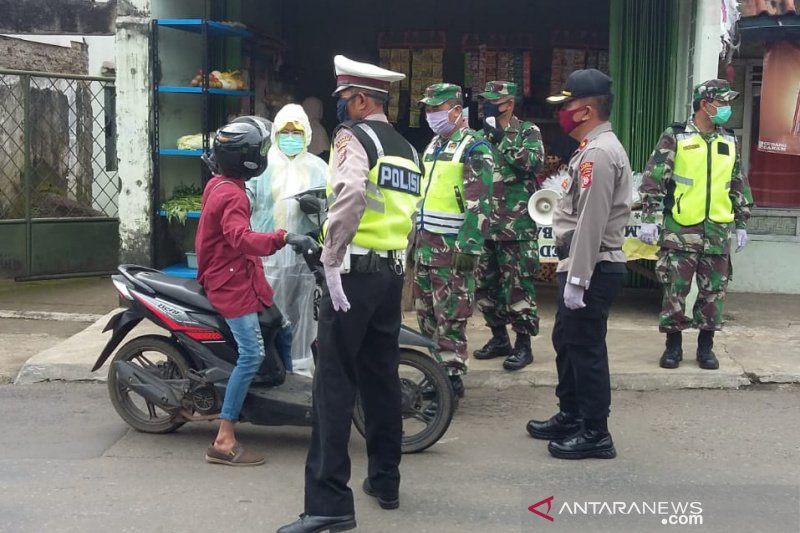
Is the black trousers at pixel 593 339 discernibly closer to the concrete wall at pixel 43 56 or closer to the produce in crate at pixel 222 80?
the produce in crate at pixel 222 80

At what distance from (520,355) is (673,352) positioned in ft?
3.52

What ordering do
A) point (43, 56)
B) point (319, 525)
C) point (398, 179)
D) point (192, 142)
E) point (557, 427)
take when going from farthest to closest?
1. point (43, 56)
2. point (192, 142)
3. point (557, 427)
4. point (398, 179)
5. point (319, 525)

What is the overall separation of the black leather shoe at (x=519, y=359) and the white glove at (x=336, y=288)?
2798 millimetres

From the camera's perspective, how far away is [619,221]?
193 inches

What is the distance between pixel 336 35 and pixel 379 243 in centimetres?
719

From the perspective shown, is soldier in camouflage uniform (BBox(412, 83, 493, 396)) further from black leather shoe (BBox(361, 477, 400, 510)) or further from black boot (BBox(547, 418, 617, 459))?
black leather shoe (BBox(361, 477, 400, 510))

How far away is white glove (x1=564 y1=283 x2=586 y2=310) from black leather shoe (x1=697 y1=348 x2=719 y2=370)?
216 centimetres

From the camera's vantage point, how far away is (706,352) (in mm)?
6605

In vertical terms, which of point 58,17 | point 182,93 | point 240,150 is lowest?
point 240,150

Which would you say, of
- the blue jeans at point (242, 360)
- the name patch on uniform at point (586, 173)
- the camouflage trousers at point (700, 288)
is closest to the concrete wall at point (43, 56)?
the blue jeans at point (242, 360)

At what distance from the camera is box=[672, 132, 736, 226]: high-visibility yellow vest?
21.1 ft

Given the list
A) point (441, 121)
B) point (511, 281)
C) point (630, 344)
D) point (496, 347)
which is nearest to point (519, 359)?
point (496, 347)


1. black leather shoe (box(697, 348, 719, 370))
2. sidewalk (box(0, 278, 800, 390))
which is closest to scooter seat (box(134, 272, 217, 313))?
sidewalk (box(0, 278, 800, 390))

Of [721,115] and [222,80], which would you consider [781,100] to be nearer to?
[721,115]
